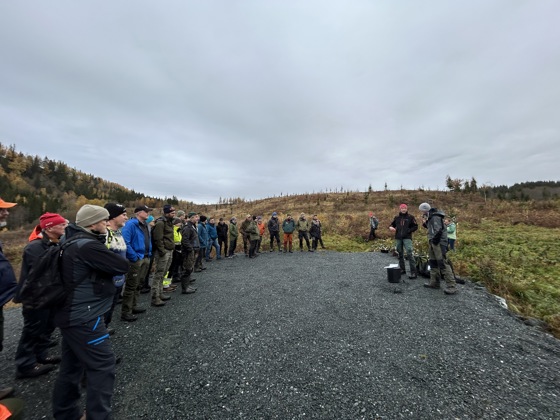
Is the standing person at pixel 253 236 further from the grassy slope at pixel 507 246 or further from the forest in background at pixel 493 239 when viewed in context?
the grassy slope at pixel 507 246

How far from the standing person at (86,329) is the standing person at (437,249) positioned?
23.4 ft

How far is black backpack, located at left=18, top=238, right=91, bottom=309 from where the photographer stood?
2219 mm

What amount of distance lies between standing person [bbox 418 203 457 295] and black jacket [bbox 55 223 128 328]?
709 cm

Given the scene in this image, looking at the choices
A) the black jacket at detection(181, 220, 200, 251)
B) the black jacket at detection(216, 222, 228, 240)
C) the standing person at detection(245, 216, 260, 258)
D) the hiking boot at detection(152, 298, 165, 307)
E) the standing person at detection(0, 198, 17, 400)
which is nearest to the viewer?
the standing person at detection(0, 198, 17, 400)

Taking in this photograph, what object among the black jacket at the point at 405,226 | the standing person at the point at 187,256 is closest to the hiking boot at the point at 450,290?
the black jacket at the point at 405,226

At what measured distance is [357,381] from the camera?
3197 millimetres

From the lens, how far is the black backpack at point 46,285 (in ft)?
7.28

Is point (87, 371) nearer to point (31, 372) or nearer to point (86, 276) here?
point (86, 276)

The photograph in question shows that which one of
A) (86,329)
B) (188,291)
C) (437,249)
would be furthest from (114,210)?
(437,249)

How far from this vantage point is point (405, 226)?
7707 millimetres

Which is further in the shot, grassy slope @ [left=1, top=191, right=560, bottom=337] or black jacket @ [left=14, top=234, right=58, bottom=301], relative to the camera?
grassy slope @ [left=1, top=191, right=560, bottom=337]

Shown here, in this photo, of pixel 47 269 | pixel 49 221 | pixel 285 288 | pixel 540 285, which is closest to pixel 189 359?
pixel 47 269

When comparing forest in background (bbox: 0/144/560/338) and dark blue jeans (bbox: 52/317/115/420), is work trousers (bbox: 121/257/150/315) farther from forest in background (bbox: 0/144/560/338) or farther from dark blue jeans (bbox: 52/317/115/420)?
forest in background (bbox: 0/144/560/338)

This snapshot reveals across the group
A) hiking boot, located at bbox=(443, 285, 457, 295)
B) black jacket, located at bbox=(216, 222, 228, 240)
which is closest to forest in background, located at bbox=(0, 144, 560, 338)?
hiking boot, located at bbox=(443, 285, 457, 295)
